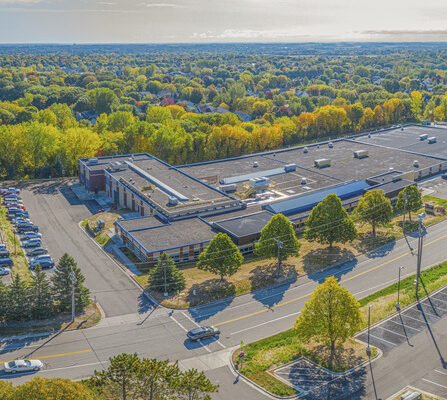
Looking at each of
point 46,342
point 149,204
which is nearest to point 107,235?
point 149,204

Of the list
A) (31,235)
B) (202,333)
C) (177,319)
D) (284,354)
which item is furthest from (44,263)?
(284,354)

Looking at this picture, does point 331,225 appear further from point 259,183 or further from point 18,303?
point 18,303

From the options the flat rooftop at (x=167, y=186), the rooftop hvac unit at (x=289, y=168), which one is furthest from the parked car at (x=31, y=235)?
the rooftop hvac unit at (x=289, y=168)

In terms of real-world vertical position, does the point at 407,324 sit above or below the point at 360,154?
below

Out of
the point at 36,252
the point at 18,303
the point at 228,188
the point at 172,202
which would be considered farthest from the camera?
the point at 228,188

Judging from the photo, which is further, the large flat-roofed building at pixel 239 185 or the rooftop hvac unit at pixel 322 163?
the rooftop hvac unit at pixel 322 163

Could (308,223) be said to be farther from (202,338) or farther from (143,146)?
(143,146)

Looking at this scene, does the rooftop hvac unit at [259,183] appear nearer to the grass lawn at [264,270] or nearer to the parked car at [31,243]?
the grass lawn at [264,270]
